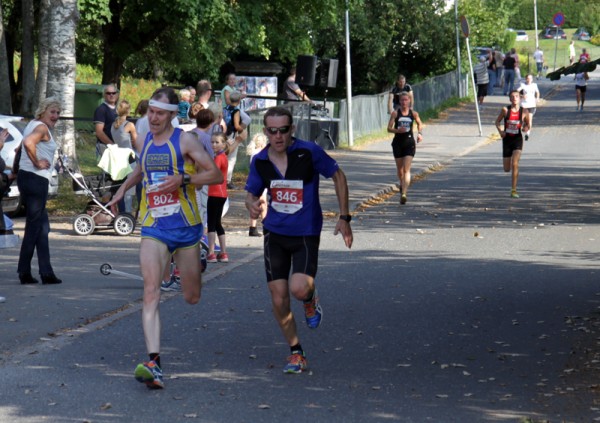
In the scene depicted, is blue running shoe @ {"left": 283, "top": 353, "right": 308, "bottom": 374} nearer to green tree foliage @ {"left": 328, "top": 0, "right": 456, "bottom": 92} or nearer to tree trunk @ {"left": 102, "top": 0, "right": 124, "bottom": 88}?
tree trunk @ {"left": 102, "top": 0, "right": 124, "bottom": 88}

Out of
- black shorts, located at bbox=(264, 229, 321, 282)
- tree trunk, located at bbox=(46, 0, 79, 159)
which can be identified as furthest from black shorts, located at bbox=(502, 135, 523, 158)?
black shorts, located at bbox=(264, 229, 321, 282)

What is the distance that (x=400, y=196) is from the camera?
2080 centimetres

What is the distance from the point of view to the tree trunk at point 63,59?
19.8m

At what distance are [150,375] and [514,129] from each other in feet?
46.2

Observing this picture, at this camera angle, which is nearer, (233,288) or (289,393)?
(289,393)

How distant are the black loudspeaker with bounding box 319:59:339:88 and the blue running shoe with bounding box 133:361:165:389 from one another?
77.5 feet

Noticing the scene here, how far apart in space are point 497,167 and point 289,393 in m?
19.8

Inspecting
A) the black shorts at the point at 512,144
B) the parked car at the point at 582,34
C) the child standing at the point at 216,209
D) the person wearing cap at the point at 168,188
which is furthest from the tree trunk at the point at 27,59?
the person wearing cap at the point at 168,188

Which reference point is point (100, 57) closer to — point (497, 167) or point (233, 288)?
point (497, 167)

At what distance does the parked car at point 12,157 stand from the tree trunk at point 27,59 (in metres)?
10.6

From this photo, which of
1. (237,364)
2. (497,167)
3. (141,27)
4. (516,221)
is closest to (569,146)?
(497,167)

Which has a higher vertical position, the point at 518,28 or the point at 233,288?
the point at 518,28

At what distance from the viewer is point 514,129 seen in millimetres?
20656

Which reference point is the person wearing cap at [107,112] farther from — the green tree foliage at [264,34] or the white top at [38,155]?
the green tree foliage at [264,34]
